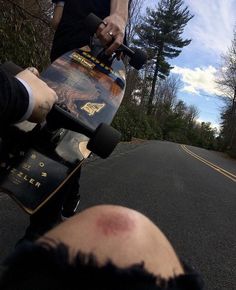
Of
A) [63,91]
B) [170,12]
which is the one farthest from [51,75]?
[170,12]

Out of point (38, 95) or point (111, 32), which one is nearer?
point (38, 95)

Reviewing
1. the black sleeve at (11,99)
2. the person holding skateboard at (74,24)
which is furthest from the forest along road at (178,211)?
the black sleeve at (11,99)

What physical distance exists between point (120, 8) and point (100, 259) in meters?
2.00

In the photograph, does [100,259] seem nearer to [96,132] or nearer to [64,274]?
[64,274]

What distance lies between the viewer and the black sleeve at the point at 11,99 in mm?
1066

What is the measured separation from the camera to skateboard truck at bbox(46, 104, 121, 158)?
151cm

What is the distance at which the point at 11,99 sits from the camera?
1.10 metres

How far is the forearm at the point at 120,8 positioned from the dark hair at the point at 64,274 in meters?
1.86

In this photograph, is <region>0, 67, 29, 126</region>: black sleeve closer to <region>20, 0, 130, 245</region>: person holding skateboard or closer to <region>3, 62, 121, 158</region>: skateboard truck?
<region>3, 62, 121, 158</region>: skateboard truck

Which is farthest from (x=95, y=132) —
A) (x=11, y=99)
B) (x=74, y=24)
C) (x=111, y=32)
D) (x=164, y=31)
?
(x=164, y=31)

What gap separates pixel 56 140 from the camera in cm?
188

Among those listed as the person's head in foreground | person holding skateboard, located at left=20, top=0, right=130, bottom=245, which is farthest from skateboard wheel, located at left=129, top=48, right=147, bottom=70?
the person's head in foreground

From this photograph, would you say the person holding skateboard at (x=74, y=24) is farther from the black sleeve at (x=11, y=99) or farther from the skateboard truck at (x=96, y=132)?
the black sleeve at (x=11, y=99)

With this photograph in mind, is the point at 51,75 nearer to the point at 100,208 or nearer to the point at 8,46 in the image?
the point at 100,208
